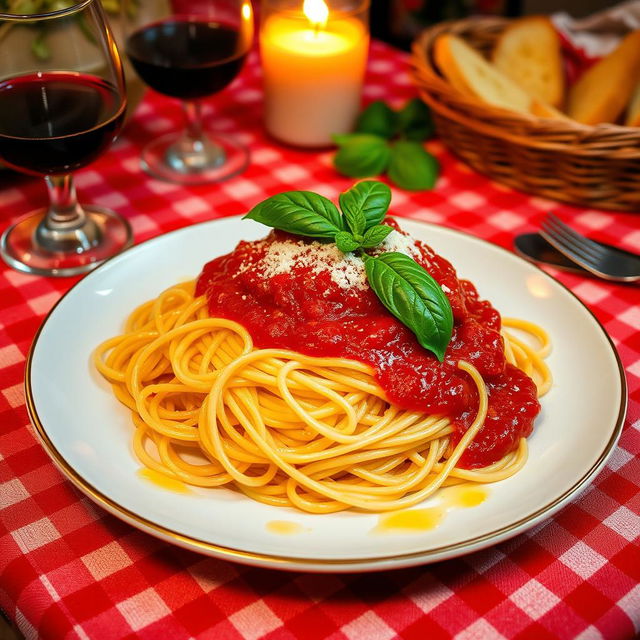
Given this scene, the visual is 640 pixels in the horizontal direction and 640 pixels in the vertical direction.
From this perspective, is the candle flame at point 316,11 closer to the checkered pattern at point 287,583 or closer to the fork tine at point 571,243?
the fork tine at point 571,243

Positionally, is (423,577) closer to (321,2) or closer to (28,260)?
(28,260)

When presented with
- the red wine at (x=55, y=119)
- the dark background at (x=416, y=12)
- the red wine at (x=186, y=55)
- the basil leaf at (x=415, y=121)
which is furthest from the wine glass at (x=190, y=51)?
the dark background at (x=416, y=12)

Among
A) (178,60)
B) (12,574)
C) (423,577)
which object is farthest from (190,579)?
(178,60)

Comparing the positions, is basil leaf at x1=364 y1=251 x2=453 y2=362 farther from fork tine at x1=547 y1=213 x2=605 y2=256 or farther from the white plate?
fork tine at x1=547 y1=213 x2=605 y2=256

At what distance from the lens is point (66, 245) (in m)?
2.94

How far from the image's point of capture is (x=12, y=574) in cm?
180

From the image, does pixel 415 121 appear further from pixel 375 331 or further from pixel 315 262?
pixel 375 331

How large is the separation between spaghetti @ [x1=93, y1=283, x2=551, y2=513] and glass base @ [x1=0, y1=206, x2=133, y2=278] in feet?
2.28

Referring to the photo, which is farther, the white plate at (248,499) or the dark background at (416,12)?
the dark background at (416,12)

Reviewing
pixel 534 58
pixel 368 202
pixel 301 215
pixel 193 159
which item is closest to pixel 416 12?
pixel 534 58

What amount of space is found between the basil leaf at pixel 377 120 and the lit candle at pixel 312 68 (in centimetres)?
9

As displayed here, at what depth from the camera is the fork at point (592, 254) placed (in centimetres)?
289

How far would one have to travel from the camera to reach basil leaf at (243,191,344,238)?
210 cm

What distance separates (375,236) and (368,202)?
0.45 ft
